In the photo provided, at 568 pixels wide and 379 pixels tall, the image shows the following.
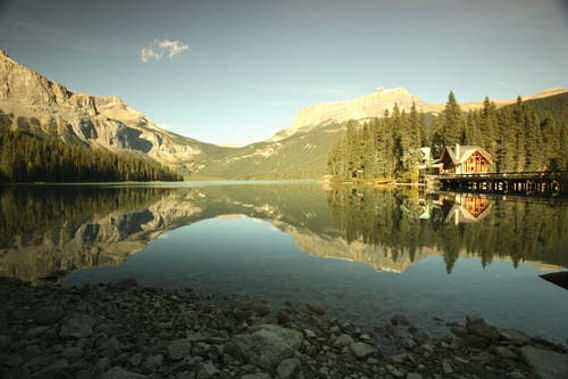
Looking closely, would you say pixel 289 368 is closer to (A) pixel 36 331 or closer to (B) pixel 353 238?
(A) pixel 36 331

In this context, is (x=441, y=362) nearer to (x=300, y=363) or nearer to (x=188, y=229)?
(x=300, y=363)

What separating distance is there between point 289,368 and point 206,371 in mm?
1766

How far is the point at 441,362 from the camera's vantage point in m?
7.10

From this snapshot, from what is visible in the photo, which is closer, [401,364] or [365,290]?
[401,364]

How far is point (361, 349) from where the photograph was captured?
7488 mm

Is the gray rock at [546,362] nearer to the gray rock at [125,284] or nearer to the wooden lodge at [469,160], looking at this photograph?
the gray rock at [125,284]

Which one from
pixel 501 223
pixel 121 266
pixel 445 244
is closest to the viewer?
pixel 121 266

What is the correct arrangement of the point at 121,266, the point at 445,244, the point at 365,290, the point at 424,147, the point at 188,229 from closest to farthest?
the point at 365,290, the point at 121,266, the point at 445,244, the point at 188,229, the point at 424,147

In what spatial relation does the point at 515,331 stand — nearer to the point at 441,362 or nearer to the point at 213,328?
the point at 441,362

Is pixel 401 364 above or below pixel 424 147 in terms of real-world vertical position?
below

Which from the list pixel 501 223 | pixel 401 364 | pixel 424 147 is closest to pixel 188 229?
pixel 401 364

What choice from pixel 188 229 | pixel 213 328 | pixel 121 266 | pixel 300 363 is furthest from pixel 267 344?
pixel 188 229

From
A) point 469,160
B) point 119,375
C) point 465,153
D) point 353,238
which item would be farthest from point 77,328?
point 469,160

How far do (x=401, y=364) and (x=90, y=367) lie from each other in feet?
22.8
